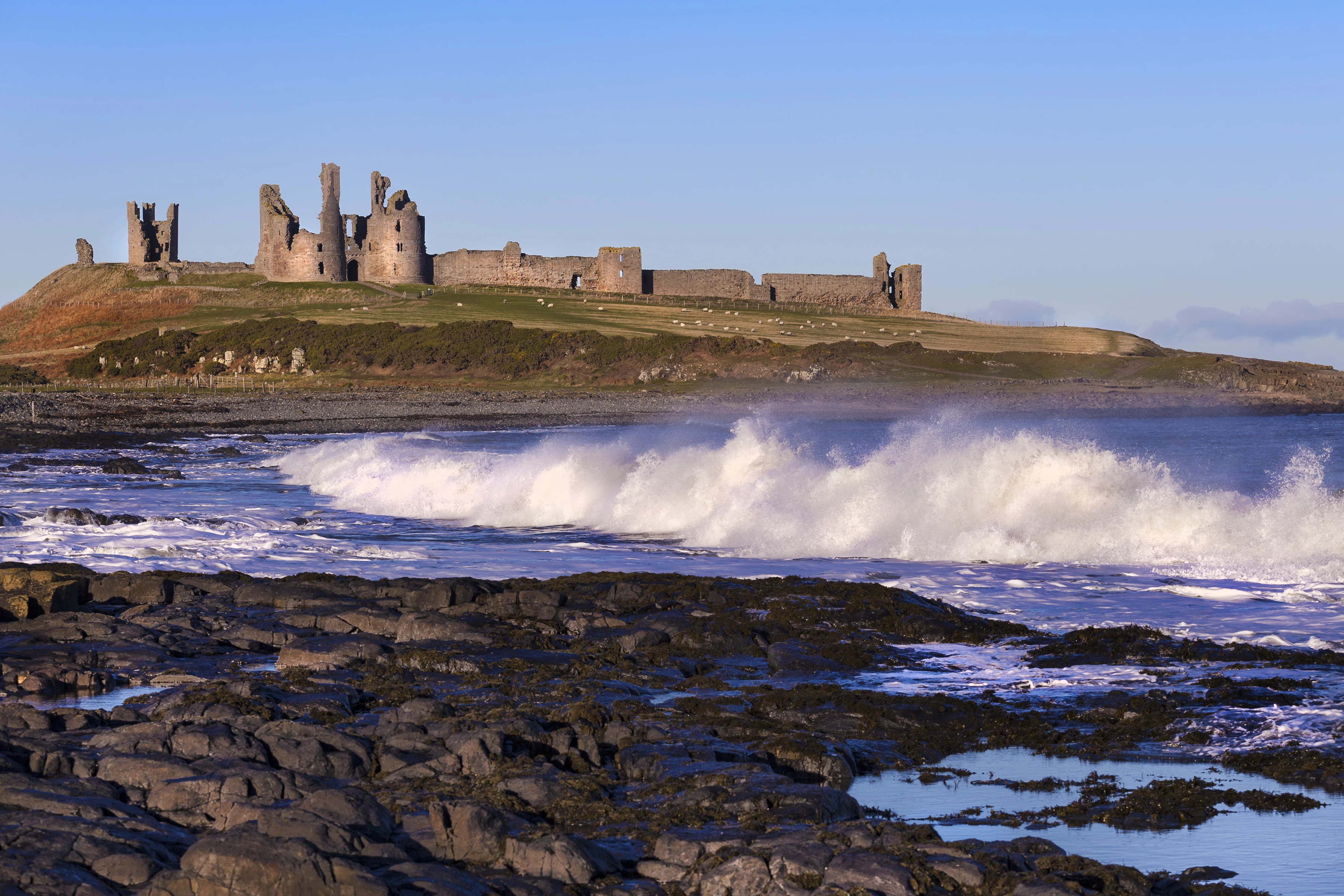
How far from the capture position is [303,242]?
90.1 m

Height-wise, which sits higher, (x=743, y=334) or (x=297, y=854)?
(x=743, y=334)

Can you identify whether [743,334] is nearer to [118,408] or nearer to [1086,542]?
[118,408]

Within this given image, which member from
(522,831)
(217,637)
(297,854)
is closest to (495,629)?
(217,637)

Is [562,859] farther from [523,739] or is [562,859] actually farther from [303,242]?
[303,242]

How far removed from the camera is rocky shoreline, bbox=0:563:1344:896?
5.87 metres

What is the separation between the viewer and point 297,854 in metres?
5.62

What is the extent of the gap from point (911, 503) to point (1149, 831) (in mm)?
12562

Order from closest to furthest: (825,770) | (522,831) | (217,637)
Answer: (522,831)
(825,770)
(217,637)

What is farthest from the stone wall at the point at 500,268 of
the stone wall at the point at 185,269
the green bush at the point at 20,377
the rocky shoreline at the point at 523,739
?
the rocky shoreline at the point at 523,739

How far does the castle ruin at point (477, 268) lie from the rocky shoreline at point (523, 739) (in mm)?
76377

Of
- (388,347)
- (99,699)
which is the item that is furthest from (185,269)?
(99,699)

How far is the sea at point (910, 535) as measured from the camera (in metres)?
9.67

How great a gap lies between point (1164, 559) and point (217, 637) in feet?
36.0

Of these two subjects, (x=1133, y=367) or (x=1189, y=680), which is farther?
(x=1133, y=367)
